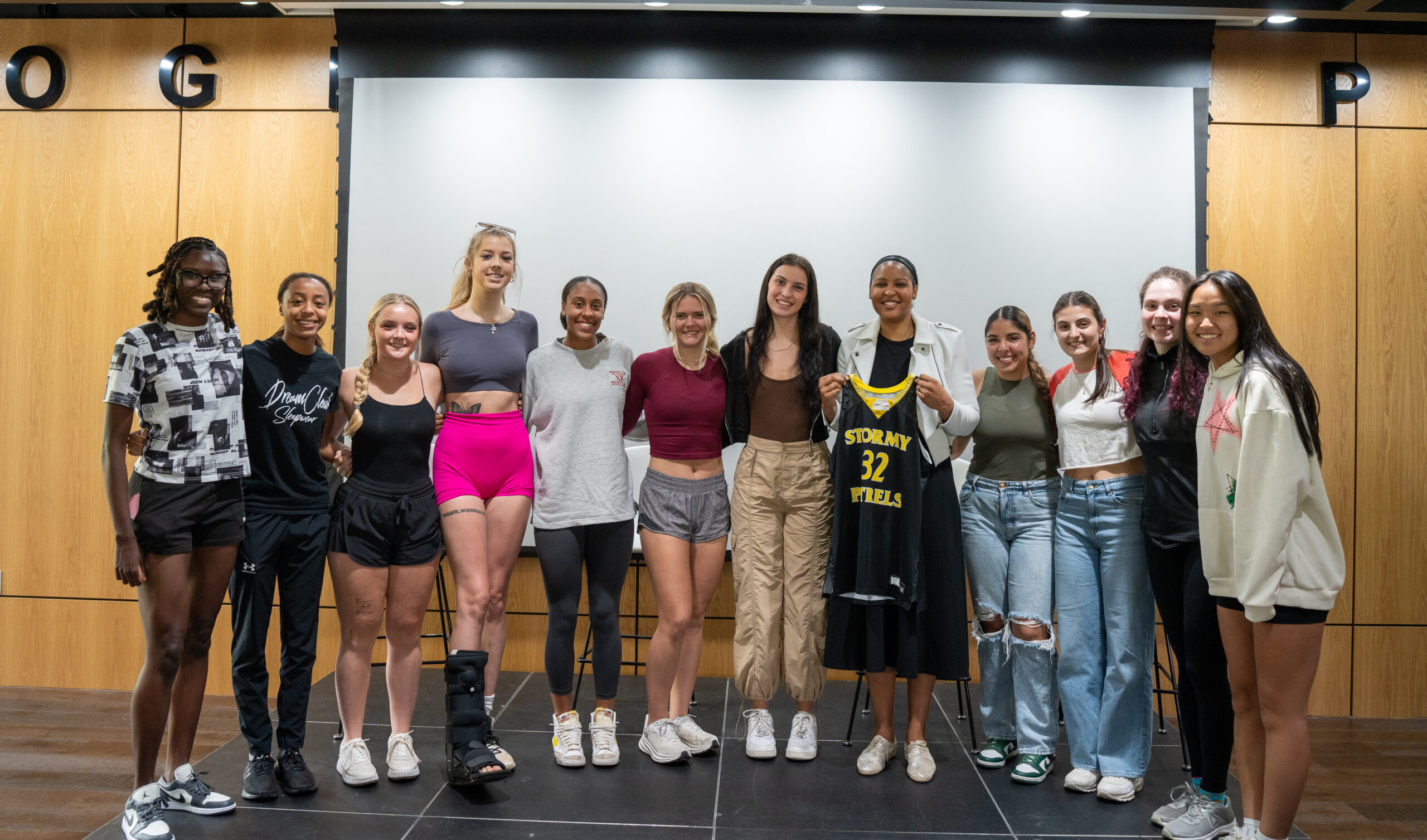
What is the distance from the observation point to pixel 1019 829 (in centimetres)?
274

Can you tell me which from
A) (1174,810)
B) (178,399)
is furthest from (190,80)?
(1174,810)

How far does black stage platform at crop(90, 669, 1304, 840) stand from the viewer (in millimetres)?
2695

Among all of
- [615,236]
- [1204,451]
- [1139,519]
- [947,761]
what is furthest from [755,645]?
[615,236]

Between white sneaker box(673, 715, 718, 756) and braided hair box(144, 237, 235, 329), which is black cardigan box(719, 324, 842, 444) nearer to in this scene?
white sneaker box(673, 715, 718, 756)

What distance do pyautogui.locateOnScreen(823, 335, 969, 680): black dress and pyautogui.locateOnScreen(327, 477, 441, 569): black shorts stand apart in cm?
145

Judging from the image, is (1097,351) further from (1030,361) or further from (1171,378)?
(1171,378)

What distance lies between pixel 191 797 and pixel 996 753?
2.71 meters

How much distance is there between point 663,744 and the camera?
10.5 ft

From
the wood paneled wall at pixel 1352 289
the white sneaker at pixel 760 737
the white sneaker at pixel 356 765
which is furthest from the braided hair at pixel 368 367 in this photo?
the wood paneled wall at pixel 1352 289

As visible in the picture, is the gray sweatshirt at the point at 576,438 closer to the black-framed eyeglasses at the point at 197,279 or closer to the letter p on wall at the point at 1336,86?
the black-framed eyeglasses at the point at 197,279

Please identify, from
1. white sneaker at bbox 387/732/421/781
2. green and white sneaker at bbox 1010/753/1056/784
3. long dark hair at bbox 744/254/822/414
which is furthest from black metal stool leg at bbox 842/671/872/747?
white sneaker at bbox 387/732/421/781

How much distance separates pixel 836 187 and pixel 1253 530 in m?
2.70

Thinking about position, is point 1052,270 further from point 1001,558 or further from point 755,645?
point 755,645

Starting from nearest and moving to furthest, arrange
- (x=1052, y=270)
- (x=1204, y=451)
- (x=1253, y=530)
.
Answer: (x=1253, y=530), (x=1204, y=451), (x=1052, y=270)
